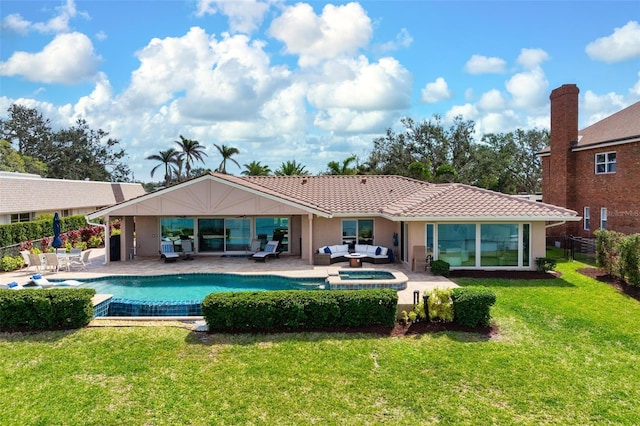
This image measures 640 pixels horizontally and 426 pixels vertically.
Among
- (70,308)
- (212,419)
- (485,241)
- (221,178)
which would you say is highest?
(221,178)

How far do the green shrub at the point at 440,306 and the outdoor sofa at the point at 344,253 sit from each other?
8956mm

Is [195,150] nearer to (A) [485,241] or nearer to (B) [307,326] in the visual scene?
(A) [485,241]

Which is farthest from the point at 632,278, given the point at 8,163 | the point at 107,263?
the point at 8,163

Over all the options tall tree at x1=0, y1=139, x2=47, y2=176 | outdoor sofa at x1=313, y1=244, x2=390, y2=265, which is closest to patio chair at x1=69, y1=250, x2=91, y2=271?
outdoor sofa at x1=313, y1=244, x2=390, y2=265

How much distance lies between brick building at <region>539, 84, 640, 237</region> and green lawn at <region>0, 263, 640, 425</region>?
1393 centimetres

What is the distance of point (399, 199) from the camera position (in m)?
23.0

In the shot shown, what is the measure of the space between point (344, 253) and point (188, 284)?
25.1 ft

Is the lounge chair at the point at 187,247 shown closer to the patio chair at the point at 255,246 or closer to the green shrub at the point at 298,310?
the patio chair at the point at 255,246

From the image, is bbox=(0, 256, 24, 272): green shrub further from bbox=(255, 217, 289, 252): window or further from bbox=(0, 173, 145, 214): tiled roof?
bbox=(255, 217, 289, 252): window

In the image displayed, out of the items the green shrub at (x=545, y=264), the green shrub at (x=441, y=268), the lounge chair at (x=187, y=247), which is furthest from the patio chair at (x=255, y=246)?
the green shrub at (x=545, y=264)

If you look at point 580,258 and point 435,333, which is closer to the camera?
point 435,333

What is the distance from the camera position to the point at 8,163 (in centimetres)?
4625

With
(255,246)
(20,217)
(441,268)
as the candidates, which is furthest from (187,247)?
(20,217)

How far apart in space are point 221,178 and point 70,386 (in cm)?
1341
